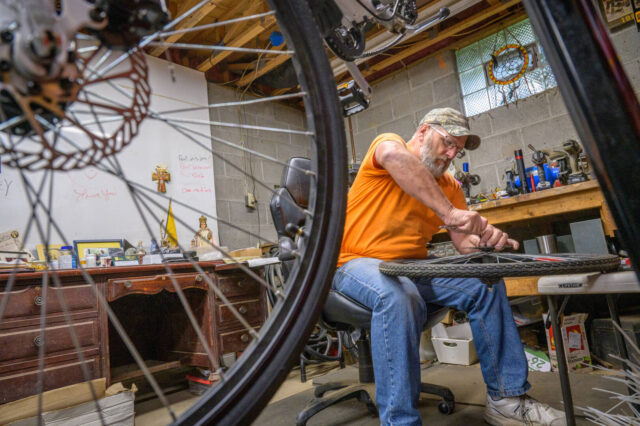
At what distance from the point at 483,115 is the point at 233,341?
231 centimetres


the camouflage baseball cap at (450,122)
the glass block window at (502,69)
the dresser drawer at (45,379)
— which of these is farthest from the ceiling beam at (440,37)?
the dresser drawer at (45,379)

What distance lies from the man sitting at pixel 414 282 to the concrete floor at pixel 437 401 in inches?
8.4

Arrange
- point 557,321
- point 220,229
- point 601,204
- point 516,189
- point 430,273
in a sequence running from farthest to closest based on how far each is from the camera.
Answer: point 220,229 → point 516,189 → point 601,204 → point 557,321 → point 430,273

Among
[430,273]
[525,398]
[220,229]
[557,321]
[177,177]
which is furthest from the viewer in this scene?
[220,229]

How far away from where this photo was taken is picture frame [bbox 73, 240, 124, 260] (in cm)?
211

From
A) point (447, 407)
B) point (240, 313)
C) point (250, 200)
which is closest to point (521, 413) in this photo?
point (447, 407)

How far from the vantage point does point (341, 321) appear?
119 cm

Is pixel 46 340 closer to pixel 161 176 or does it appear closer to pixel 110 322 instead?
pixel 110 322

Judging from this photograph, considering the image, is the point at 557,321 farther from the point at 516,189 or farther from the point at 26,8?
the point at 516,189

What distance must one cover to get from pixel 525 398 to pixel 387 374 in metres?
0.45

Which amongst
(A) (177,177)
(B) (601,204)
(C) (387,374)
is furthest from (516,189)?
(A) (177,177)

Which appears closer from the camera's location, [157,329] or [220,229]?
[157,329]

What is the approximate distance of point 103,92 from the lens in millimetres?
2371

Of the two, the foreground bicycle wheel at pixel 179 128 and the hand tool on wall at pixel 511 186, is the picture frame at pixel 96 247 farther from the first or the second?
the hand tool on wall at pixel 511 186
